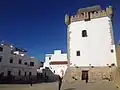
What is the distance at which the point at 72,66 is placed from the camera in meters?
23.9

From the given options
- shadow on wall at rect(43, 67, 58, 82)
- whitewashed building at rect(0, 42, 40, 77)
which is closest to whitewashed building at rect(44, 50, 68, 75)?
shadow on wall at rect(43, 67, 58, 82)

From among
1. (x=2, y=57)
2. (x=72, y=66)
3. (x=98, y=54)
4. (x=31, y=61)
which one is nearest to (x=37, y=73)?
(x=31, y=61)

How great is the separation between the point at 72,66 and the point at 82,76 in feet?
6.75

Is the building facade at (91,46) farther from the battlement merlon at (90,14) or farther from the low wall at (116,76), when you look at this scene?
the low wall at (116,76)

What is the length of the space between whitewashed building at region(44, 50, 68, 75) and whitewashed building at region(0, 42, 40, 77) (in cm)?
445

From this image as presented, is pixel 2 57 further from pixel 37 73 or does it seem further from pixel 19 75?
pixel 37 73

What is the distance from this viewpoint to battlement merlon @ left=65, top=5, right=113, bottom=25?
78.5 feet

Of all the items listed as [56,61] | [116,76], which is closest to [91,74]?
[116,76]

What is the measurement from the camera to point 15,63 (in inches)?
1518

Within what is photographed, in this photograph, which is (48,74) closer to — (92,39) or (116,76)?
(92,39)

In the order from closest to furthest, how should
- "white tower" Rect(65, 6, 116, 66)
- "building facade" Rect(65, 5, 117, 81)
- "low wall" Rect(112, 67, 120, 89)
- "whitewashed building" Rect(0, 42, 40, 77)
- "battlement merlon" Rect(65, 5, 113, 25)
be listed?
"low wall" Rect(112, 67, 120, 89), "building facade" Rect(65, 5, 117, 81), "white tower" Rect(65, 6, 116, 66), "battlement merlon" Rect(65, 5, 113, 25), "whitewashed building" Rect(0, 42, 40, 77)

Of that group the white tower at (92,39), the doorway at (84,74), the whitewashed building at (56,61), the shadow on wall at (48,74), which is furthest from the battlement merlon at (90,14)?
the shadow on wall at (48,74)

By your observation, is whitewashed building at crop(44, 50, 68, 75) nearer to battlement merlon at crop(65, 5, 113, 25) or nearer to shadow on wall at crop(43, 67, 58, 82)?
shadow on wall at crop(43, 67, 58, 82)

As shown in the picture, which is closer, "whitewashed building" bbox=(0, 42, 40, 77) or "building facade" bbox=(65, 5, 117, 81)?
"building facade" bbox=(65, 5, 117, 81)
